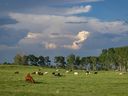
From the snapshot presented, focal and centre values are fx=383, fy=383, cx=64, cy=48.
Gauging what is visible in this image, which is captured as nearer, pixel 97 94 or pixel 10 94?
pixel 10 94

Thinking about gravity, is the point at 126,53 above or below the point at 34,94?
above

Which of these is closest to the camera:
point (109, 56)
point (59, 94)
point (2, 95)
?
point (2, 95)

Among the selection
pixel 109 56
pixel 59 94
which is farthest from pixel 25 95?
pixel 109 56

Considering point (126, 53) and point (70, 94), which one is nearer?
point (70, 94)

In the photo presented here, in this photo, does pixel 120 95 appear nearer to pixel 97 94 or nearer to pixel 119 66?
pixel 97 94

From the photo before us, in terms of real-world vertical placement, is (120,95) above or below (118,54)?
below

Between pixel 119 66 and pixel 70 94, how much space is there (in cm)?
16394

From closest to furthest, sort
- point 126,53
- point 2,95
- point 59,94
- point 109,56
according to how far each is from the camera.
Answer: point 2,95
point 59,94
point 126,53
point 109,56

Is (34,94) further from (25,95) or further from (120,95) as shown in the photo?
(120,95)

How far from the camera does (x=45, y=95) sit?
3694 centimetres

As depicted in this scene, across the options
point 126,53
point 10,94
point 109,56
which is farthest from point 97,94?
point 109,56

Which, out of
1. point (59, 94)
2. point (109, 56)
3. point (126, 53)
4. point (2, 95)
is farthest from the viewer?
point (109, 56)

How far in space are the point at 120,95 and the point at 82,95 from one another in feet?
13.6

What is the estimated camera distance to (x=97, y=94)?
3931 cm
